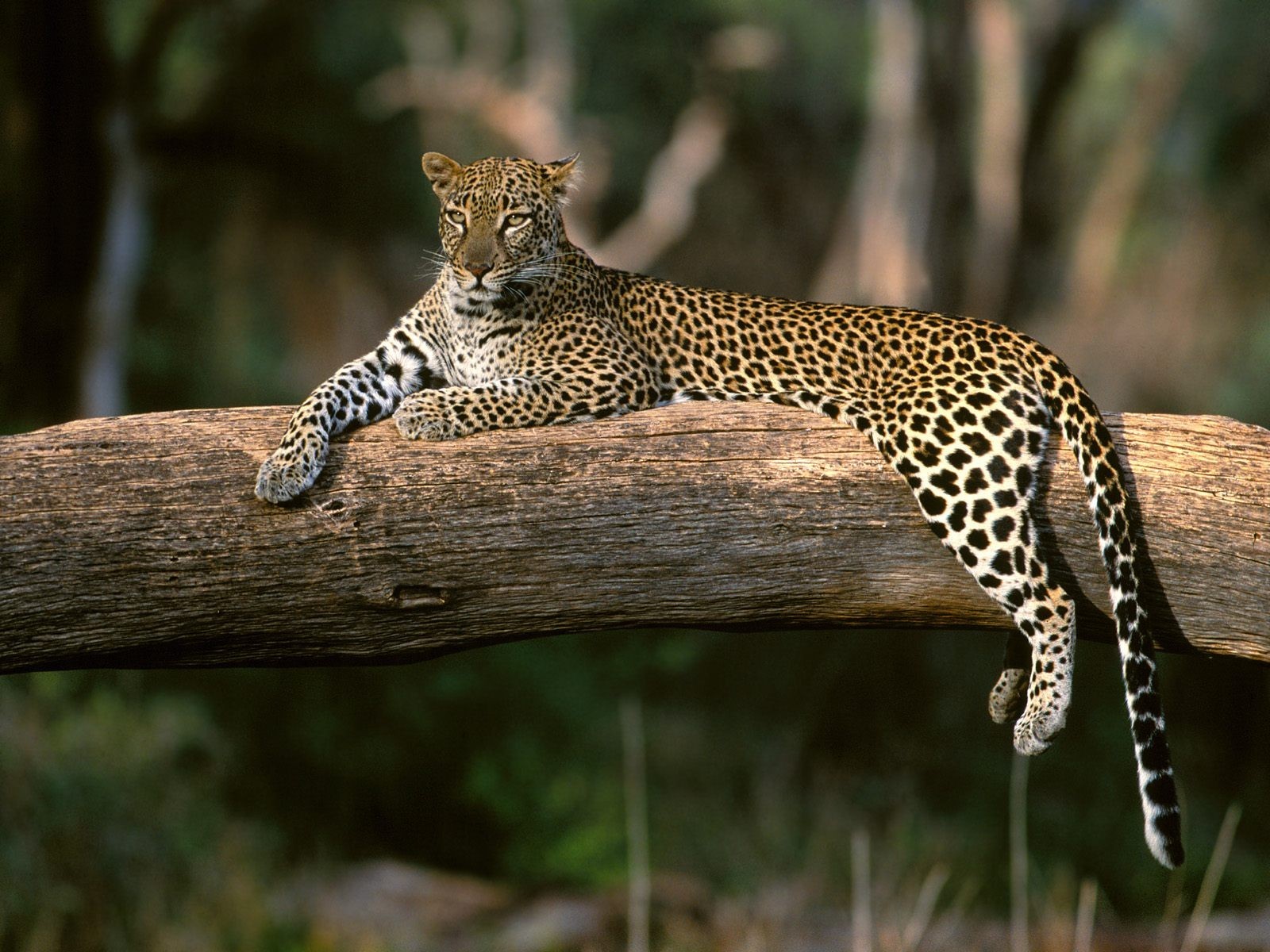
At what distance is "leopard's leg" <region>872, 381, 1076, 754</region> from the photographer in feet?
18.3

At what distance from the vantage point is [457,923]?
40.9ft

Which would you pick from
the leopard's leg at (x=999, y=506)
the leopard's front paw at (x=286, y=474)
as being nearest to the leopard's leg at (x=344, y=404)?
the leopard's front paw at (x=286, y=474)

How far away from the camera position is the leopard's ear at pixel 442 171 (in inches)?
268

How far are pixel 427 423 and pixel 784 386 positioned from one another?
166 cm

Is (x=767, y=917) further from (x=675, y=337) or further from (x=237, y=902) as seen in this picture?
(x=675, y=337)

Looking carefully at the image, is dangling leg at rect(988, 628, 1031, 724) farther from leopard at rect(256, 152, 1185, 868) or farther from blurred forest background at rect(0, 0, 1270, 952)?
blurred forest background at rect(0, 0, 1270, 952)

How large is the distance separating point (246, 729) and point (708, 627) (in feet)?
33.9

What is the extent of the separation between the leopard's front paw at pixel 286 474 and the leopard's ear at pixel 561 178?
2.18 metres

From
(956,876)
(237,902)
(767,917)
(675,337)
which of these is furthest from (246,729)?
(675,337)

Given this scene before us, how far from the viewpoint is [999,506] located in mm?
5613

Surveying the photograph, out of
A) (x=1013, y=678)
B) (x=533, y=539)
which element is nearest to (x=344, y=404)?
(x=533, y=539)

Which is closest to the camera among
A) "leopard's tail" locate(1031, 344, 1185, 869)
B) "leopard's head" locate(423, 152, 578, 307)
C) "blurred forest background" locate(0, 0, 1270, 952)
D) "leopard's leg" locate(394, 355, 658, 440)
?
"leopard's tail" locate(1031, 344, 1185, 869)

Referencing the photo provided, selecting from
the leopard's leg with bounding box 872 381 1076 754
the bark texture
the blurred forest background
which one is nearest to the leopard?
the leopard's leg with bounding box 872 381 1076 754

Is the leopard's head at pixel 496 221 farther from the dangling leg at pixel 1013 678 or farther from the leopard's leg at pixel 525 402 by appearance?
the dangling leg at pixel 1013 678
